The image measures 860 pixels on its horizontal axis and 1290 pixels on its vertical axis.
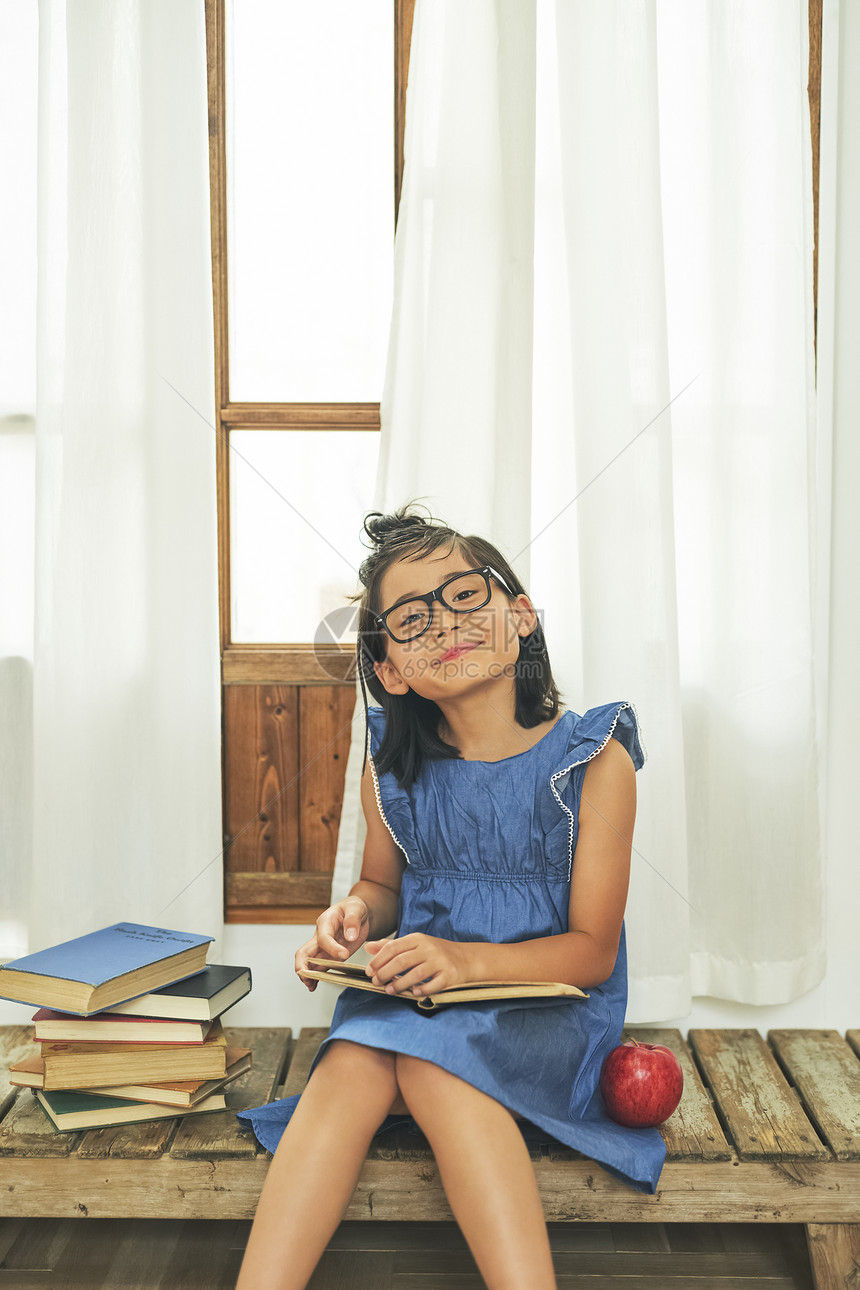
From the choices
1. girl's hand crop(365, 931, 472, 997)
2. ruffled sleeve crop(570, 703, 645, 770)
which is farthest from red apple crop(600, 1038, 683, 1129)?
ruffled sleeve crop(570, 703, 645, 770)

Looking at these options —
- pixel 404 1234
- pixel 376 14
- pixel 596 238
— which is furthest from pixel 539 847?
pixel 376 14

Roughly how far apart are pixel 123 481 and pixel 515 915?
2.86ft

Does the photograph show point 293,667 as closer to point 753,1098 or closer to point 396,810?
point 396,810

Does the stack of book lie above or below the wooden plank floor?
above

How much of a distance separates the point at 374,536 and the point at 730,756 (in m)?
0.65

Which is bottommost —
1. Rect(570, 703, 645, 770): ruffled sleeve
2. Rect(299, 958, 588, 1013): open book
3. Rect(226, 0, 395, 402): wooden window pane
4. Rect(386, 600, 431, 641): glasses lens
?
Rect(299, 958, 588, 1013): open book

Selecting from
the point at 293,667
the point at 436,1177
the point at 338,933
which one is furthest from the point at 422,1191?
the point at 293,667

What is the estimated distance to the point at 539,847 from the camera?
1242mm

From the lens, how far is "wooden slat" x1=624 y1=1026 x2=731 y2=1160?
3.71 ft

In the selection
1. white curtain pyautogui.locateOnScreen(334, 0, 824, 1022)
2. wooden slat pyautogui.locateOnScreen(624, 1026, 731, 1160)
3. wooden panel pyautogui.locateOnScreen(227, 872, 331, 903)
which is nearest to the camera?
wooden slat pyautogui.locateOnScreen(624, 1026, 731, 1160)

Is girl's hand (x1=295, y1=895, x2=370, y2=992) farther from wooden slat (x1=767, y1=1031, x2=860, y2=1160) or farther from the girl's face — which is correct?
wooden slat (x1=767, y1=1031, x2=860, y2=1160)

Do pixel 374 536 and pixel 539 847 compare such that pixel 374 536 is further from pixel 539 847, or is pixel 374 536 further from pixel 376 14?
pixel 376 14

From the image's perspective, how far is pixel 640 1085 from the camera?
1.14 meters

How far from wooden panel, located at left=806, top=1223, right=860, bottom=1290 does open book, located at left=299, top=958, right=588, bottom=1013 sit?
0.43 m
